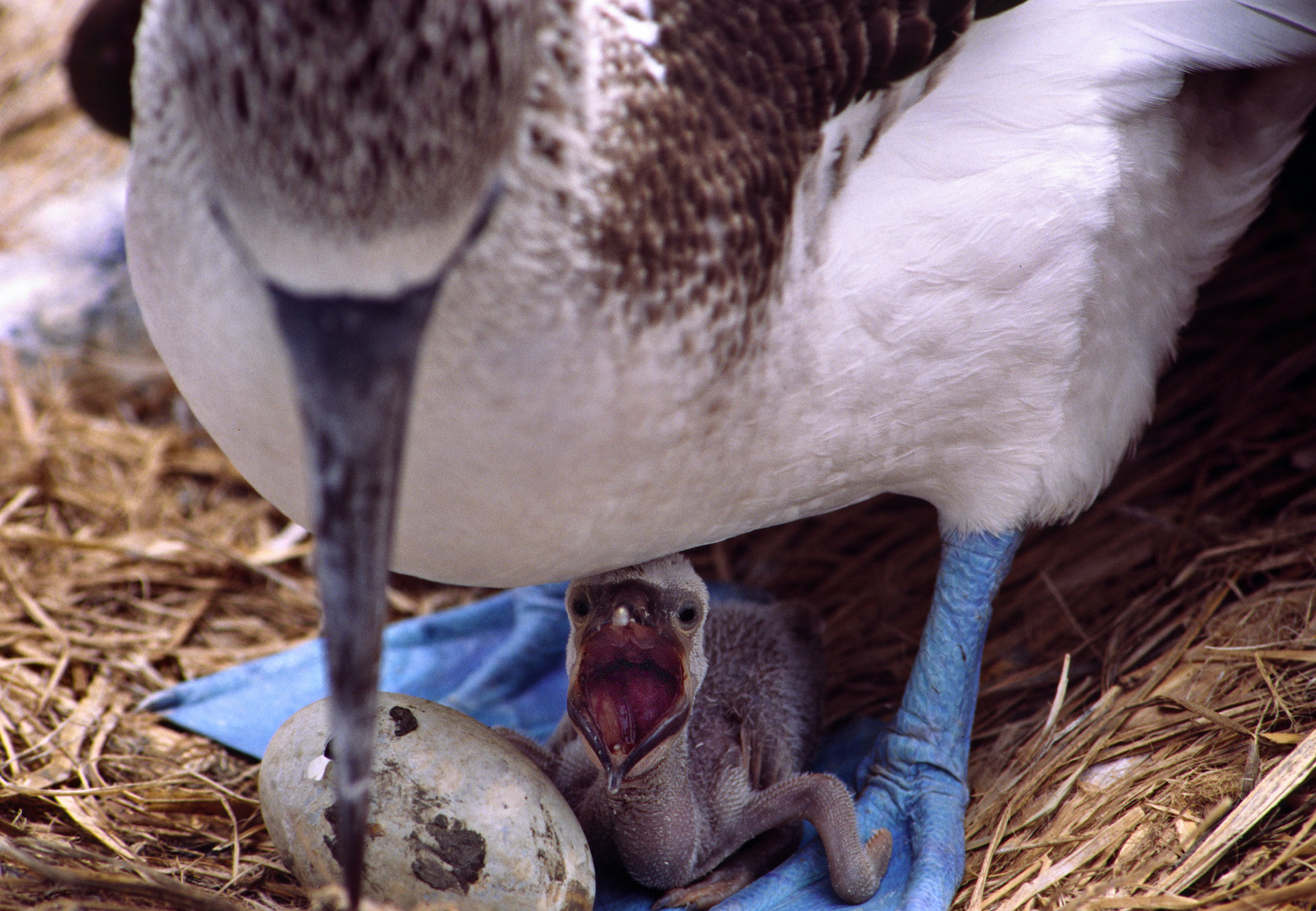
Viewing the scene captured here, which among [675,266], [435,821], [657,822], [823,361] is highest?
[675,266]

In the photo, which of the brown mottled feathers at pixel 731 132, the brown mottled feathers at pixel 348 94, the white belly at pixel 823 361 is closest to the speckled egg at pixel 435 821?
the white belly at pixel 823 361

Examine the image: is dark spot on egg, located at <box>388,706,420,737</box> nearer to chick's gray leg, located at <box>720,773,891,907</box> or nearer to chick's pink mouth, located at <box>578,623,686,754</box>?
chick's pink mouth, located at <box>578,623,686,754</box>

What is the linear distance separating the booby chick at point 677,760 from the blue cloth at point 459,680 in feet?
0.74

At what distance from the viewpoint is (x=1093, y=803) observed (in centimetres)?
158

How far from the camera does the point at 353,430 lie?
892mm

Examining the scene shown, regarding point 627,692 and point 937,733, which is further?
point 937,733

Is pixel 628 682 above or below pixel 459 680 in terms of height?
above

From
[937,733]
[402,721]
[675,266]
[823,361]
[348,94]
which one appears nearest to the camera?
[348,94]

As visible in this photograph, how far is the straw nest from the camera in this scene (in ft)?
4.81

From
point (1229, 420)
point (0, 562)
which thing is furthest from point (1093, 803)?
point (0, 562)

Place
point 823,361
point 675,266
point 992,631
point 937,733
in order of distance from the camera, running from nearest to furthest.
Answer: point 675,266, point 823,361, point 937,733, point 992,631

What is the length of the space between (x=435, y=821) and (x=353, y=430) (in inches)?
26.7

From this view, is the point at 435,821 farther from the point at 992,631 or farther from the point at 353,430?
the point at 992,631

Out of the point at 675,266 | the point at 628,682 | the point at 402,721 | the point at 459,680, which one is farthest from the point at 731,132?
the point at 459,680
